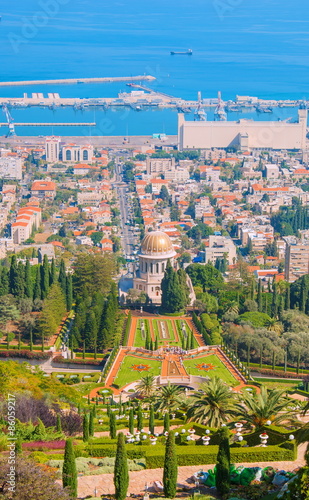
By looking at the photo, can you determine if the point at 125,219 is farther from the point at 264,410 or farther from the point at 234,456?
the point at 234,456

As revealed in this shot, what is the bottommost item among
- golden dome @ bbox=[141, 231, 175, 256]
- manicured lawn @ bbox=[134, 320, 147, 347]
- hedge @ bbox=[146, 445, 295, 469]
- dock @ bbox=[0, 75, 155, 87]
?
manicured lawn @ bbox=[134, 320, 147, 347]

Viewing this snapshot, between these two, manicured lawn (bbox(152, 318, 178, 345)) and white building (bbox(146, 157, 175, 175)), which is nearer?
manicured lawn (bbox(152, 318, 178, 345))

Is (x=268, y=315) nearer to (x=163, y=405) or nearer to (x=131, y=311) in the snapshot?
(x=131, y=311)

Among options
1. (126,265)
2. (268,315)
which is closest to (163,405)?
(268,315)

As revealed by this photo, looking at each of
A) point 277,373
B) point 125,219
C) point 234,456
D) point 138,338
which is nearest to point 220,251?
point 125,219

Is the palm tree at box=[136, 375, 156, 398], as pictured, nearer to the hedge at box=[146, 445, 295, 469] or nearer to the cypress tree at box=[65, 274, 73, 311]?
the hedge at box=[146, 445, 295, 469]

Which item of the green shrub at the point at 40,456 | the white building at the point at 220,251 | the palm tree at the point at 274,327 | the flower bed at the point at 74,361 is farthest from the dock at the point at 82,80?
the green shrub at the point at 40,456

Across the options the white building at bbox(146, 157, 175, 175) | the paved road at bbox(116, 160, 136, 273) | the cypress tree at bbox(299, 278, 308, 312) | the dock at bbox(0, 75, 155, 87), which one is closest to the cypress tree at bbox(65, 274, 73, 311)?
the cypress tree at bbox(299, 278, 308, 312)
